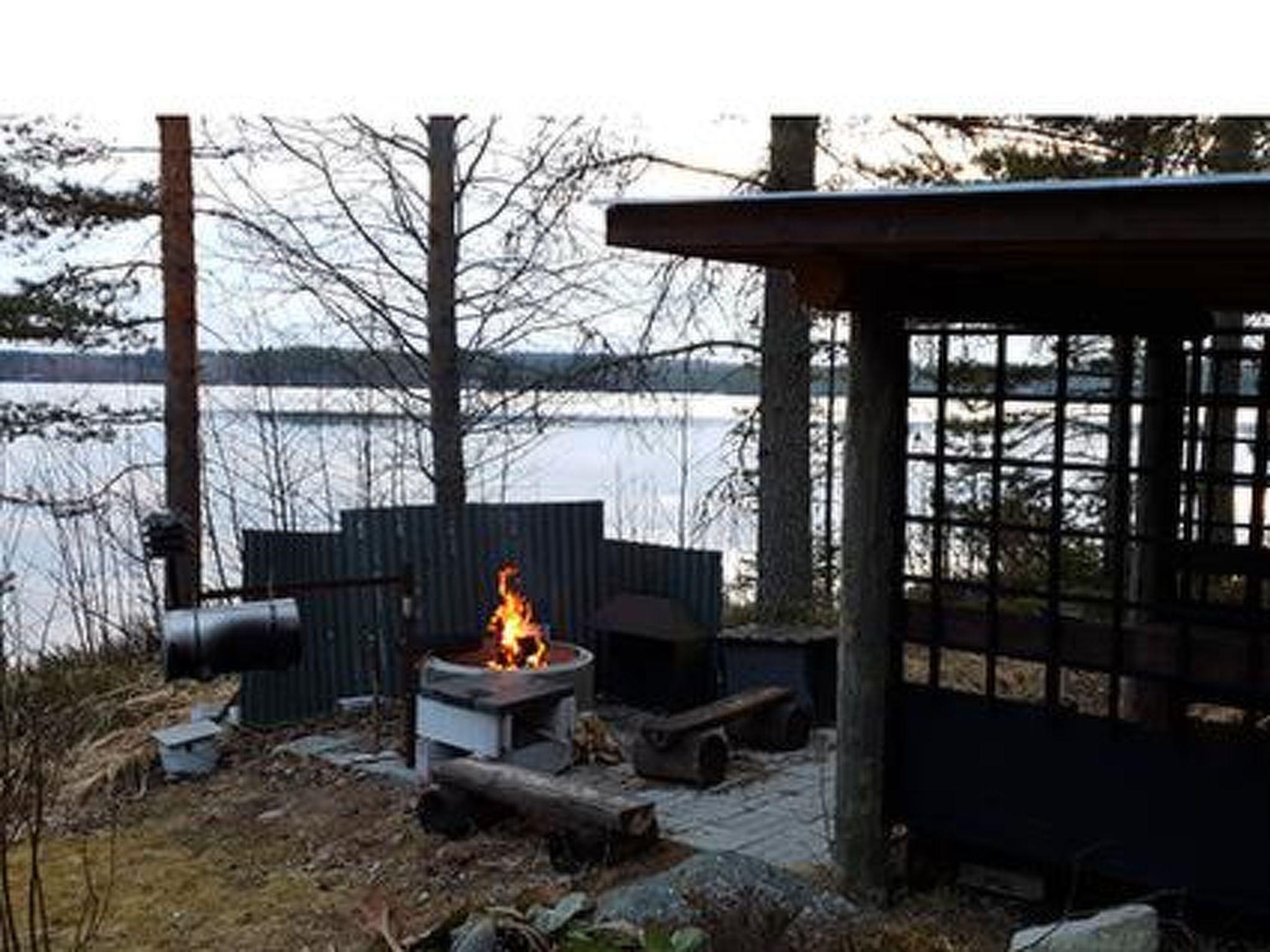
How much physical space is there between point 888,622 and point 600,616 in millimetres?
3286

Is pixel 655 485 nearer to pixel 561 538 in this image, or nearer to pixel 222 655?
pixel 561 538

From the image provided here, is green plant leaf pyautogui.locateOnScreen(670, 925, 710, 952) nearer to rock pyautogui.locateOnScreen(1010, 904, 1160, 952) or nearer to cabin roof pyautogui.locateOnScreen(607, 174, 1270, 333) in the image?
rock pyautogui.locateOnScreen(1010, 904, 1160, 952)

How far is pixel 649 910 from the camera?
4016mm

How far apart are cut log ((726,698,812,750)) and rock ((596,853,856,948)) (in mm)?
1965

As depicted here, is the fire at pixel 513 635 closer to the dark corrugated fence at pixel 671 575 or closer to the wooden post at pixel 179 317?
the dark corrugated fence at pixel 671 575

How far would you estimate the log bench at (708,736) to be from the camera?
19.4 feet

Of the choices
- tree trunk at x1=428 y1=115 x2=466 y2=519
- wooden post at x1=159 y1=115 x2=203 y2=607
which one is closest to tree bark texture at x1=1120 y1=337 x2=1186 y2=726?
tree trunk at x1=428 y1=115 x2=466 y2=519

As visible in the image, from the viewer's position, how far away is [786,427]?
8734 millimetres

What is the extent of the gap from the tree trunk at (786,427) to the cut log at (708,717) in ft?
5.91

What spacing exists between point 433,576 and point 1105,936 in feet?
15.9

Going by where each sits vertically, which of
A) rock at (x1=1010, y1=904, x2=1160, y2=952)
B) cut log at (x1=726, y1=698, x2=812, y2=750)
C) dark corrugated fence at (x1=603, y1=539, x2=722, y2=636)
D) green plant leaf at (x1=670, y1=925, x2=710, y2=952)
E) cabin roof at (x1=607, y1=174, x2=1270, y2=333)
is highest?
cabin roof at (x1=607, y1=174, x2=1270, y2=333)

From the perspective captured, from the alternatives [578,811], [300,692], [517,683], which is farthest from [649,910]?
[300,692]

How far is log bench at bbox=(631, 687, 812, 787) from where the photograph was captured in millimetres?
5898

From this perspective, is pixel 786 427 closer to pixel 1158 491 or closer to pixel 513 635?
pixel 513 635
